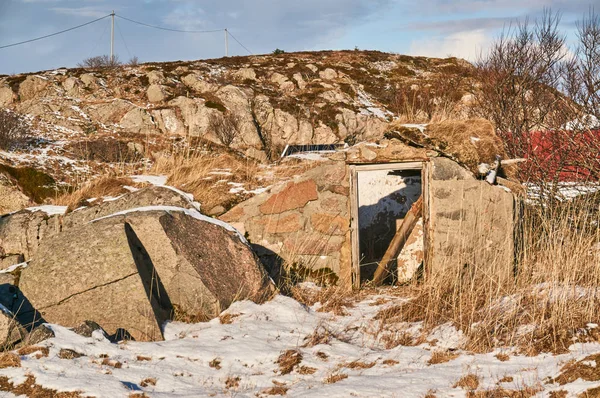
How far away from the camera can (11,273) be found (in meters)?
6.71

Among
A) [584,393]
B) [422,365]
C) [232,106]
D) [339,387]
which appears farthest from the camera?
[232,106]

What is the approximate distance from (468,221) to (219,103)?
52.4ft

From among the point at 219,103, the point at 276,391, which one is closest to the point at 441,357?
the point at 276,391

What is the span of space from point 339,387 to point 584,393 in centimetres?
155

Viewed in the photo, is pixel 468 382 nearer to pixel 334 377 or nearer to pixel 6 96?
pixel 334 377

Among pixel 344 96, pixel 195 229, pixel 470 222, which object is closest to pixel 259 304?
pixel 195 229

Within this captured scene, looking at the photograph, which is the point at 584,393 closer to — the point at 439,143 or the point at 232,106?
the point at 439,143

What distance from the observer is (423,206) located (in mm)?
7258

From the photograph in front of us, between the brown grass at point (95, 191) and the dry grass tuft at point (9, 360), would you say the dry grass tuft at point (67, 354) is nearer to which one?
the dry grass tuft at point (9, 360)

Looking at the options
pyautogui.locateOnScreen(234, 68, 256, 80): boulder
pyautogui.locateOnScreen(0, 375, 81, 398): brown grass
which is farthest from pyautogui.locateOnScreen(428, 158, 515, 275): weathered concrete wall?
pyautogui.locateOnScreen(234, 68, 256, 80): boulder

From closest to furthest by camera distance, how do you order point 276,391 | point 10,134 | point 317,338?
1. point 276,391
2. point 317,338
3. point 10,134

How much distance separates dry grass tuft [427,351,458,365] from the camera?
4.65 m

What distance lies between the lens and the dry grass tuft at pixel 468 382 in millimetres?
3990

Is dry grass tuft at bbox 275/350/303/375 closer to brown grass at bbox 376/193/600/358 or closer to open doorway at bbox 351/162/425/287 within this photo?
brown grass at bbox 376/193/600/358
